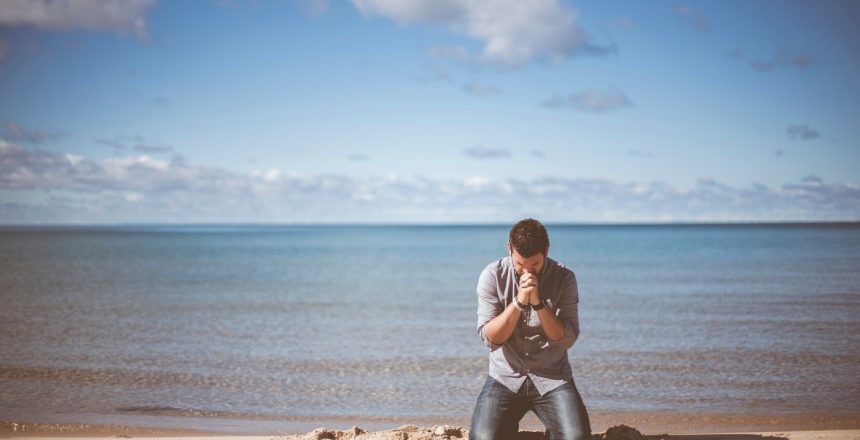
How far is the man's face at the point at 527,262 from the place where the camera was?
5.19 metres

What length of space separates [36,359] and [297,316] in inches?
301

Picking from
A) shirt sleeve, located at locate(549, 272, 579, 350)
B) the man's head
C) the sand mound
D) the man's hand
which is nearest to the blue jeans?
shirt sleeve, located at locate(549, 272, 579, 350)

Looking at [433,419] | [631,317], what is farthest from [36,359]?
[631,317]

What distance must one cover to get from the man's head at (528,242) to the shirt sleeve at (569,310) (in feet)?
1.49

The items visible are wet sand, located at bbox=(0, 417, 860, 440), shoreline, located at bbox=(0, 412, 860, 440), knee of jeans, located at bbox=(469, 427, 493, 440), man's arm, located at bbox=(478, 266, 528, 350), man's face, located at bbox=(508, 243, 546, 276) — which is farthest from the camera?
shoreline, located at bbox=(0, 412, 860, 440)

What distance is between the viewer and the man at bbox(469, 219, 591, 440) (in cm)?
534

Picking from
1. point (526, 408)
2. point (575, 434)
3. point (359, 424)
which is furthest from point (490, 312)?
point (359, 424)

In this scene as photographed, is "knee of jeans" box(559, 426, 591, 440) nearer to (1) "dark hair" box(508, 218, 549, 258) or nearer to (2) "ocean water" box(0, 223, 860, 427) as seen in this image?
(1) "dark hair" box(508, 218, 549, 258)

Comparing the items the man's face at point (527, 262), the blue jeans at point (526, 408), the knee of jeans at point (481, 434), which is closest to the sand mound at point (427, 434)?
the blue jeans at point (526, 408)

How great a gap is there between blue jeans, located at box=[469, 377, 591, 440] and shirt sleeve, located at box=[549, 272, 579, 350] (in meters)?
0.38

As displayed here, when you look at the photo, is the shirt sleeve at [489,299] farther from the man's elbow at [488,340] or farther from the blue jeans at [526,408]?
the blue jeans at [526,408]

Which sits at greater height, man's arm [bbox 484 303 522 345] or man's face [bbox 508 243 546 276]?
man's face [bbox 508 243 546 276]

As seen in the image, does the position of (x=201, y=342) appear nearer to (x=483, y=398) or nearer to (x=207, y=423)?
(x=207, y=423)

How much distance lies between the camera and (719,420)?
29.4ft
